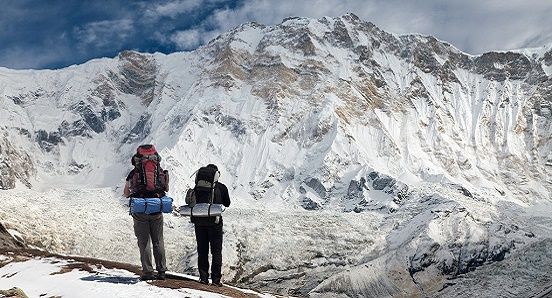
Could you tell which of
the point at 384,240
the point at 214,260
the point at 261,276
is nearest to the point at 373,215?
the point at 384,240

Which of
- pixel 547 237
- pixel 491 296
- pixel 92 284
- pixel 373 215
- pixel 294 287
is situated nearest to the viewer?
pixel 92 284

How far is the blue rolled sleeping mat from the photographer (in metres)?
20.0

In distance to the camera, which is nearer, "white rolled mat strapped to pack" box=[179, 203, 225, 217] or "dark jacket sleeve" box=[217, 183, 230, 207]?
"white rolled mat strapped to pack" box=[179, 203, 225, 217]

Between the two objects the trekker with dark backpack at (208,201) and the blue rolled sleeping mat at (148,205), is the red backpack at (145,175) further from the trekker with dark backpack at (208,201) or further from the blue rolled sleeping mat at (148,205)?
the trekker with dark backpack at (208,201)

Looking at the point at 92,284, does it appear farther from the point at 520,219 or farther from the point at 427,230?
the point at 520,219

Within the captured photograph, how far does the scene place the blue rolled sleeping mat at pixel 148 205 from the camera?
20.0 metres

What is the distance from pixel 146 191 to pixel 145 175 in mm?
502

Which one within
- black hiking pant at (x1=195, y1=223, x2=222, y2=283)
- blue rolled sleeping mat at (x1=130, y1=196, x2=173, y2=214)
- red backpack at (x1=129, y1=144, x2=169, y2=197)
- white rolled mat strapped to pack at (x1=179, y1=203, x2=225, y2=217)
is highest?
red backpack at (x1=129, y1=144, x2=169, y2=197)

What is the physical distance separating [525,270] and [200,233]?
480 feet

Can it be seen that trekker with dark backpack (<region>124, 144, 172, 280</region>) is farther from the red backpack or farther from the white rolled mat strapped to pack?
the white rolled mat strapped to pack

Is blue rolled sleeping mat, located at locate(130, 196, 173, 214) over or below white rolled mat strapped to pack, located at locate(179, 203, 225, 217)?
over

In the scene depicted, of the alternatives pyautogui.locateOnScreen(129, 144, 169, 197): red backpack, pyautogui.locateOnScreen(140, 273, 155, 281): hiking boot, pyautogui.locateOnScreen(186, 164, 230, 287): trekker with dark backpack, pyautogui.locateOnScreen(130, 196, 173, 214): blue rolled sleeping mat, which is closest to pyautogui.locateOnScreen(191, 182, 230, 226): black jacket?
pyautogui.locateOnScreen(186, 164, 230, 287): trekker with dark backpack

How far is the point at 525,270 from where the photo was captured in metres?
152

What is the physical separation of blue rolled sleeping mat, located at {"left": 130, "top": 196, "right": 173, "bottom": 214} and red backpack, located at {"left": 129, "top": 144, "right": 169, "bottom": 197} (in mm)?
337
